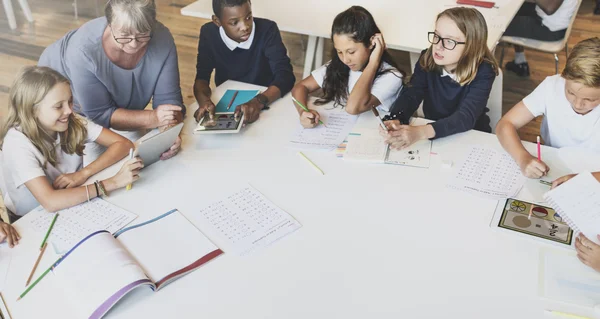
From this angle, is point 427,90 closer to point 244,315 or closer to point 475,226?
point 475,226

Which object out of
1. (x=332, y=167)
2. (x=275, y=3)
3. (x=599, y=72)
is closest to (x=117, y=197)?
(x=332, y=167)

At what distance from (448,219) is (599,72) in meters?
0.64

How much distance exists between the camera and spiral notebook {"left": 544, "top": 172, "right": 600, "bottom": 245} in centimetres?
132

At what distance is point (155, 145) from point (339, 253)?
0.67 meters

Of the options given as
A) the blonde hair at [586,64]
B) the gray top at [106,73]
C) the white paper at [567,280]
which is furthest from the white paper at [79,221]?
the blonde hair at [586,64]

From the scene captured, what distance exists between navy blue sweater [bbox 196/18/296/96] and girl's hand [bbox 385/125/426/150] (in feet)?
2.20

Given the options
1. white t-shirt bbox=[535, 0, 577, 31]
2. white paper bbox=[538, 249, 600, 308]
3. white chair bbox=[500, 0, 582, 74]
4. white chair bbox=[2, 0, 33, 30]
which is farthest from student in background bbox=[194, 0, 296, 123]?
white t-shirt bbox=[535, 0, 577, 31]

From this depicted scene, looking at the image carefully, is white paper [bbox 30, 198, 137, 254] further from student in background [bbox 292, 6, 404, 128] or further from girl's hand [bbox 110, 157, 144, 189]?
student in background [bbox 292, 6, 404, 128]

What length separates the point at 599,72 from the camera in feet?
5.18

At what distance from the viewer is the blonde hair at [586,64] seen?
158 centimetres

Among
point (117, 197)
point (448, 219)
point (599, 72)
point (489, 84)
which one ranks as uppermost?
point (599, 72)

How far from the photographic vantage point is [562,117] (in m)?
1.83

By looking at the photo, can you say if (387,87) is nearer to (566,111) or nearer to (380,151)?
(380,151)

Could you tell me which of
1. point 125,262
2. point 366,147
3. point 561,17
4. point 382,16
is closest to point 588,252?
point 366,147
